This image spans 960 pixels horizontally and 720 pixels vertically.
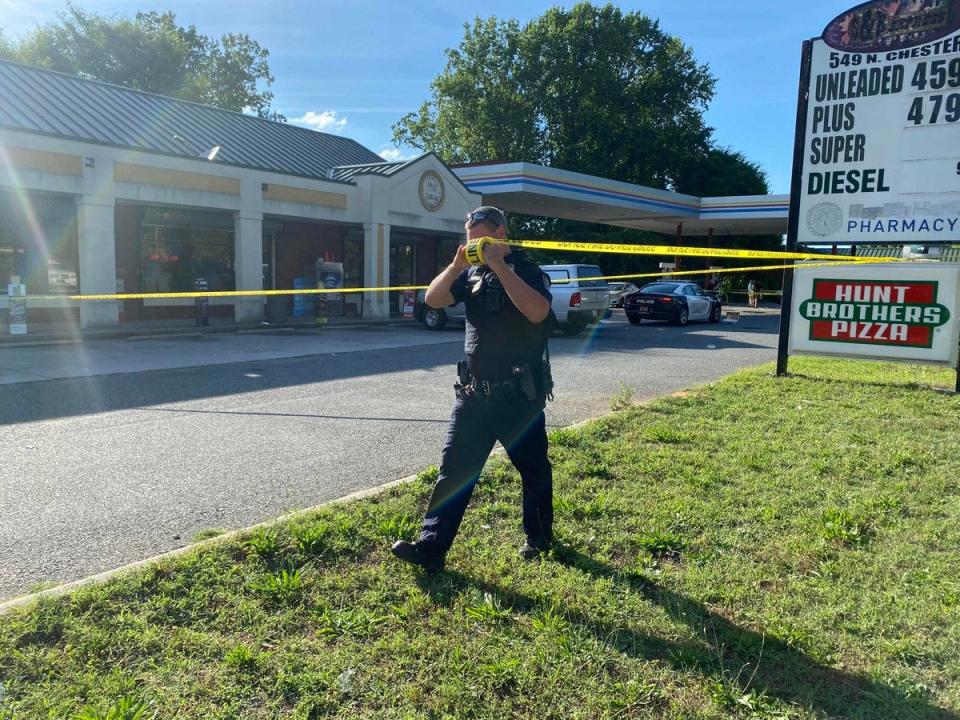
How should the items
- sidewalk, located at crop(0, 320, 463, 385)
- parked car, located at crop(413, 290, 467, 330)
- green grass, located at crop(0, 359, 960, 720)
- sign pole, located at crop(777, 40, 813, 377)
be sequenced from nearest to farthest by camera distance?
green grass, located at crop(0, 359, 960, 720) < sign pole, located at crop(777, 40, 813, 377) < sidewalk, located at crop(0, 320, 463, 385) < parked car, located at crop(413, 290, 467, 330)

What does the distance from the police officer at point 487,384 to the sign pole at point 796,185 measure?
7.57 metres

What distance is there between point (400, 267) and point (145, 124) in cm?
1016

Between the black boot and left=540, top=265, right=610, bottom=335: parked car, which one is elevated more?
left=540, top=265, right=610, bottom=335: parked car

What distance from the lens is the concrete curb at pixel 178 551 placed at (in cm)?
321

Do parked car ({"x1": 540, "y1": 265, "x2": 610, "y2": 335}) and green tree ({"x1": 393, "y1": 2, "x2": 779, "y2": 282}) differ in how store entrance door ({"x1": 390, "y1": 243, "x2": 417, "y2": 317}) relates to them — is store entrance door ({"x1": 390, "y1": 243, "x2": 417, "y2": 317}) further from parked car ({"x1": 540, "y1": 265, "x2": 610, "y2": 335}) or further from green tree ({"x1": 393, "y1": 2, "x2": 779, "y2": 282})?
green tree ({"x1": 393, "y1": 2, "x2": 779, "y2": 282})

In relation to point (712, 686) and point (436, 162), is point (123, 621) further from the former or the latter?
point (436, 162)

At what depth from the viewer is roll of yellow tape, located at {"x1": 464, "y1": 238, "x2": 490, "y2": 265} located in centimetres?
343

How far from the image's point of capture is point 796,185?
33.4 feet

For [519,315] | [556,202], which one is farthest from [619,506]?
[556,202]

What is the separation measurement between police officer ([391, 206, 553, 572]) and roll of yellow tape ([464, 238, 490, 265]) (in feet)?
0.16

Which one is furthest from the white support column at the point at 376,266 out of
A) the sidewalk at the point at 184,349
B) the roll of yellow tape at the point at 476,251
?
the roll of yellow tape at the point at 476,251

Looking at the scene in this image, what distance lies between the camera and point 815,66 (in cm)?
995

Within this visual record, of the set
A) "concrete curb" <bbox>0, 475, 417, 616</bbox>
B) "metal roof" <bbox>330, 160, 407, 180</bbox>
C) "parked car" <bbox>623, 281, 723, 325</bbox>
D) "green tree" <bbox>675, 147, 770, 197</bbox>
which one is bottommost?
"concrete curb" <bbox>0, 475, 417, 616</bbox>

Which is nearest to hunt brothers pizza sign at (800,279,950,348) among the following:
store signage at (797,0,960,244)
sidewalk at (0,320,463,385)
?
store signage at (797,0,960,244)
